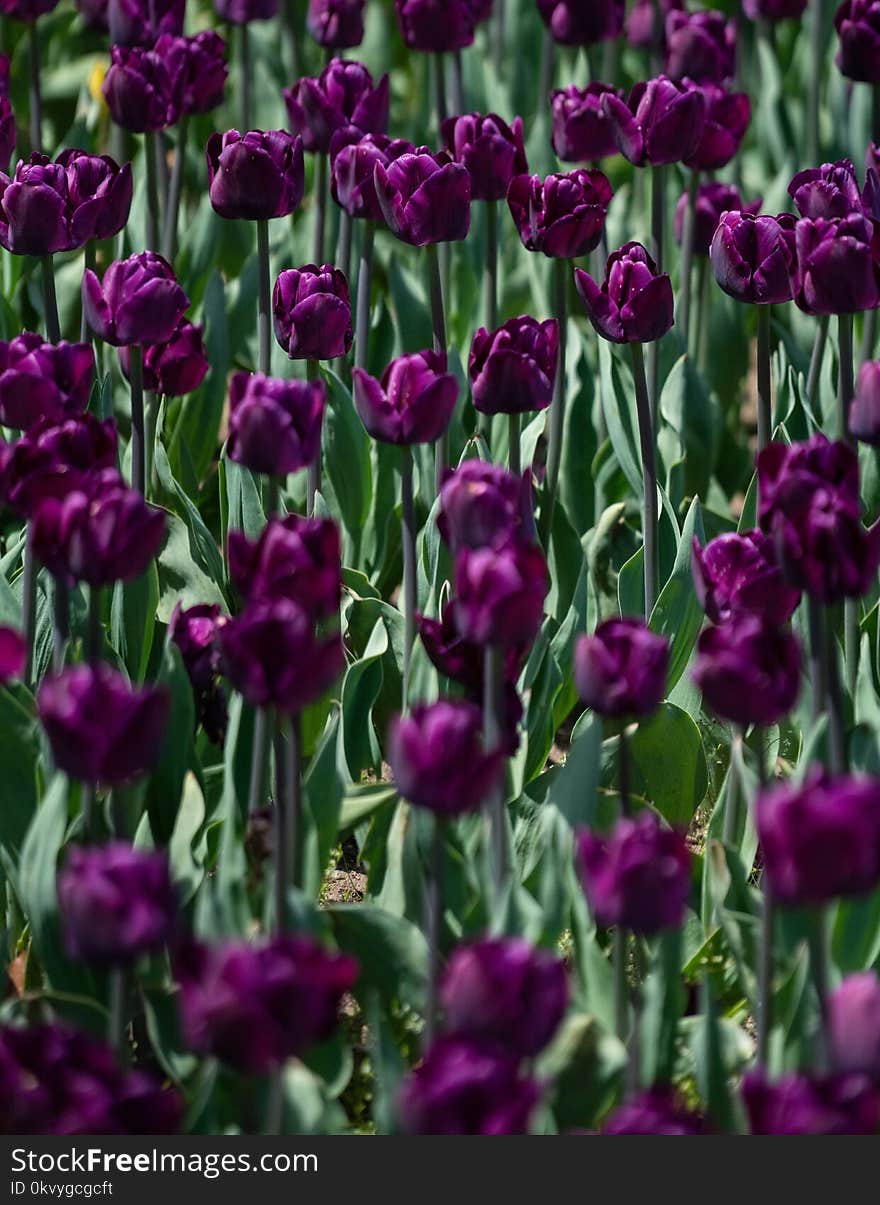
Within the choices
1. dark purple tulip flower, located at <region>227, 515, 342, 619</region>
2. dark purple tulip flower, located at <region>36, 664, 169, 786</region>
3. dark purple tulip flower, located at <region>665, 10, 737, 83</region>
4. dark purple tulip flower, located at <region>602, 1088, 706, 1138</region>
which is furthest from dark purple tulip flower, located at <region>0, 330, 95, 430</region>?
dark purple tulip flower, located at <region>665, 10, 737, 83</region>

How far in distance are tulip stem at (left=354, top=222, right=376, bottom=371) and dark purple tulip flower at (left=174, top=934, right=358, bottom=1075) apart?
5.69 ft

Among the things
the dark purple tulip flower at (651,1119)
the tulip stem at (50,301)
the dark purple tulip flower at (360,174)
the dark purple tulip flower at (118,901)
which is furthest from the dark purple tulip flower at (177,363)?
the dark purple tulip flower at (651,1119)

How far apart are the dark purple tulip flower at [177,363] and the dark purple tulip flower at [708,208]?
106 cm

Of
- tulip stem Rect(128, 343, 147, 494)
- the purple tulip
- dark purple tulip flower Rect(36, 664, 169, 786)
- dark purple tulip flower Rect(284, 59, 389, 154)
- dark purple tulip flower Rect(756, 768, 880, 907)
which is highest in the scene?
dark purple tulip flower Rect(284, 59, 389, 154)

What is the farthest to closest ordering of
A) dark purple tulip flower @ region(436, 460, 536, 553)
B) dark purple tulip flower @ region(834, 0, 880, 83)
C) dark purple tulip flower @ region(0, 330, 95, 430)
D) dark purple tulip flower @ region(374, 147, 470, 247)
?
dark purple tulip flower @ region(834, 0, 880, 83) → dark purple tulip flower @ region(374, 147, 470, 247) → dark purple tulip flower @ region(0, 330, 95, 430) → dark purple tulip flower @ region(436, 460, 536, 553)

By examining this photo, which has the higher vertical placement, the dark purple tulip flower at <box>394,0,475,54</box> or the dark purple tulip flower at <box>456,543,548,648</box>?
the dark purple tulip flower at <box>394,0,475,54</box>

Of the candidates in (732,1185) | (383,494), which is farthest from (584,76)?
(732,1185)

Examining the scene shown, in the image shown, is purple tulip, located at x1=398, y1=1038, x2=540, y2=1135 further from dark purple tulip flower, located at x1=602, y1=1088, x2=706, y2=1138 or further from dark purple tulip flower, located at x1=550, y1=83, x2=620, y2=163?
dark purple tulip flower, located at x1=550, y1=83, x2=620, y2=163

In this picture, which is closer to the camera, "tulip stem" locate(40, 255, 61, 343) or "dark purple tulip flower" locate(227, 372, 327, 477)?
"dark purple tulip flower" locate(227, 372, 327, 477)

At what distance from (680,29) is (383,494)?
123 centimetres

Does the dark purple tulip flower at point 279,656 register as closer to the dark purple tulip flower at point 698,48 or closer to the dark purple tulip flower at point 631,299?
the dark purple tulip flower at point 631,299

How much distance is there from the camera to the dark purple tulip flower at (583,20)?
369cm

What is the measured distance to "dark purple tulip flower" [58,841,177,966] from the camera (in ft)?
4.90

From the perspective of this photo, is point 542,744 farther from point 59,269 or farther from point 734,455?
point 59,269
